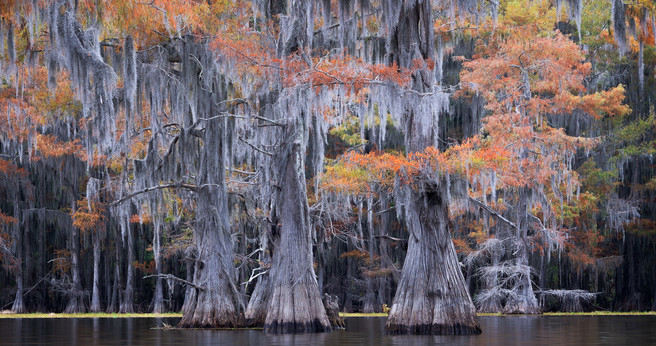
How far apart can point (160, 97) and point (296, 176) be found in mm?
4216

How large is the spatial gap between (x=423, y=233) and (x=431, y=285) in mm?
1353

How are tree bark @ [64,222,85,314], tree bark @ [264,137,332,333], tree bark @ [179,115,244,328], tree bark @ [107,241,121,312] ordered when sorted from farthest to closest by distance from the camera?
tree bark @ [107,241,121,312] → tree bark @ [64,222,85,314] → tree bark @ [179,115,244,328] → tree bark @ [264,137,332,333]

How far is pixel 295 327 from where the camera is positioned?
1969 centimetres

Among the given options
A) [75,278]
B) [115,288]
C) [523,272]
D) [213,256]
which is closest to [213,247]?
[213,256]

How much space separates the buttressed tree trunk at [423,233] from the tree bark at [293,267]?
2.11 m

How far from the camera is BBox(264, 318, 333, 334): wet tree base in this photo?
19.6m

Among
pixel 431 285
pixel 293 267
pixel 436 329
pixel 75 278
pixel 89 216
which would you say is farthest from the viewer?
pixel 75 278

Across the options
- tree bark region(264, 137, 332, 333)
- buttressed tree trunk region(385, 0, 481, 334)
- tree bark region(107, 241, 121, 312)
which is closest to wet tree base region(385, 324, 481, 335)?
buttressed tree trunk region(385, 0, 481, 334)

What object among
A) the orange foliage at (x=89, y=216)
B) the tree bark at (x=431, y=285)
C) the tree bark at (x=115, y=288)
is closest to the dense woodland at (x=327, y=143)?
the tree bark at (x=431, y=285)

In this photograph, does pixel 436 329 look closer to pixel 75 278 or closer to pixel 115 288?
pixel 75 278

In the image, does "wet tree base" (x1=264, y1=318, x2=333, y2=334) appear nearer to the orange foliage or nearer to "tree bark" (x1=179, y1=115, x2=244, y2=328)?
"tree bark" (x1=179, y1=115, x2=244, y2=328)

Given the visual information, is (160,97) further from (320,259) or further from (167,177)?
(320,259)

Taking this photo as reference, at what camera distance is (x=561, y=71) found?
1219 inches

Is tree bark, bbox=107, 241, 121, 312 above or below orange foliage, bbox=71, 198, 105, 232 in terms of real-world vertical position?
below
